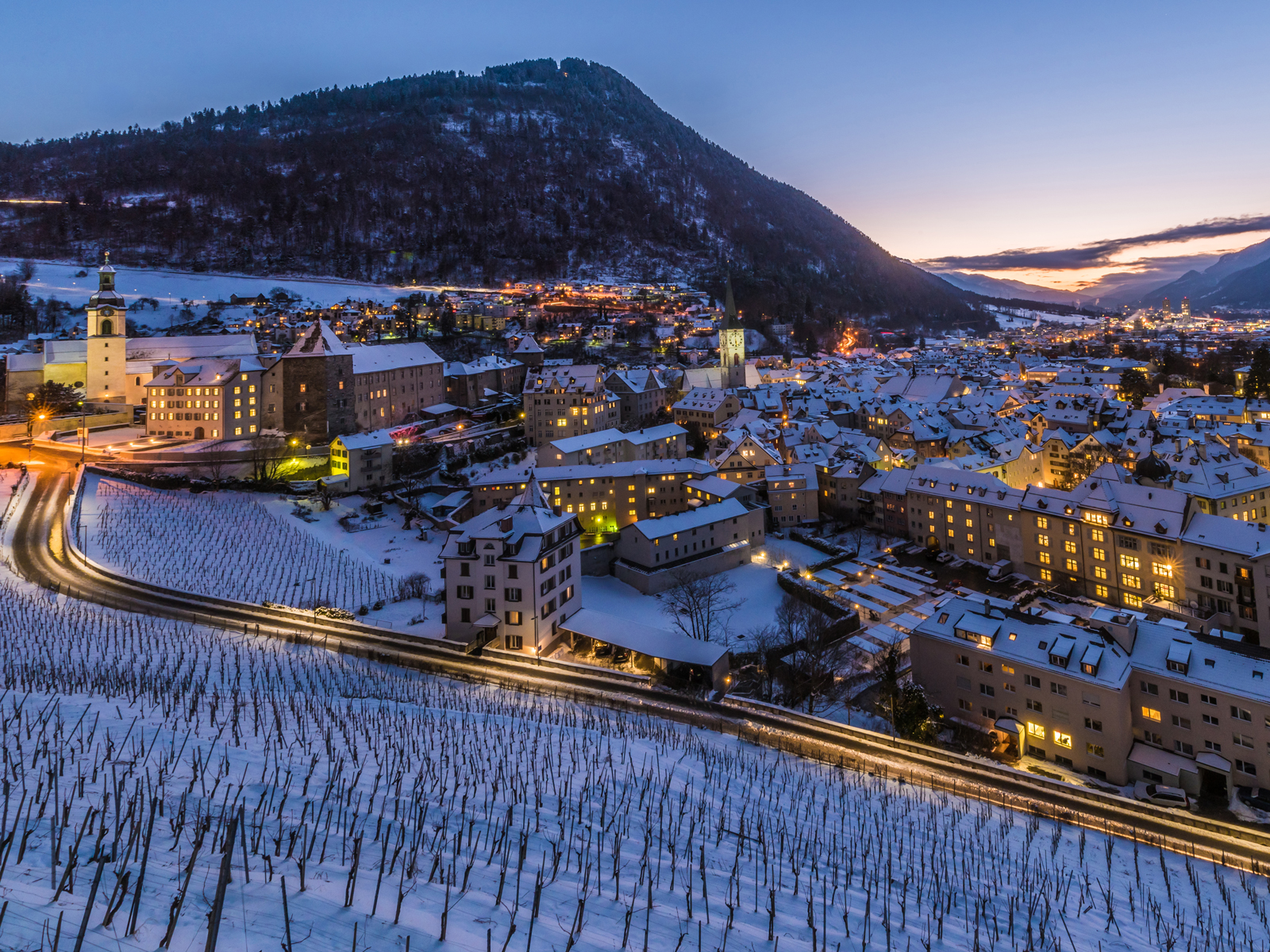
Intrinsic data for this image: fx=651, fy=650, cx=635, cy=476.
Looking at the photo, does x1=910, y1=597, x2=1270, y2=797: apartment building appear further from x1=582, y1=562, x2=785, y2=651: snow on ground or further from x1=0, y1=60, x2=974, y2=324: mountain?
x1=0, y1=60, x2=974, y2=324: mountain

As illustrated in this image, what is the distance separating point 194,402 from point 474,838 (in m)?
47.5

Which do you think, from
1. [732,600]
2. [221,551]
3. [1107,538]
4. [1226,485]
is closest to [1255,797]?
[1107,538]

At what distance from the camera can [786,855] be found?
34.2 feet

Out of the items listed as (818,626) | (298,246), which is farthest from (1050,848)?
(298,246)

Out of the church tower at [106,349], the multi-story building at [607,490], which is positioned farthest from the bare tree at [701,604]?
the church tower at [106,349]

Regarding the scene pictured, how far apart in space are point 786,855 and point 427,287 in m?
116

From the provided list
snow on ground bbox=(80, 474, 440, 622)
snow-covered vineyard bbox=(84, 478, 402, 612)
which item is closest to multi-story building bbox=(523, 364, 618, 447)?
snow on ground bbox=(80, 474, 440, 622)

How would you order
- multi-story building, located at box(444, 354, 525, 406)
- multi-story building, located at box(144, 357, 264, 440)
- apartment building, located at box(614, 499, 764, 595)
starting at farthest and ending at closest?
multi-story building, located at box(444, 354, 525, 406)
multi-story building, located at box(144, 357, 264, 440)
apartment building, located at box(614, 499, 764, 595)

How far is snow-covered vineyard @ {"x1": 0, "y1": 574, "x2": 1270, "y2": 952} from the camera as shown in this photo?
570cm

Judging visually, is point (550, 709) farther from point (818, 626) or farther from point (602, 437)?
point (602, 437)

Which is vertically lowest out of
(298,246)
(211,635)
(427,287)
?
(211,635)

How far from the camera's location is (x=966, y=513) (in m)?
36.2

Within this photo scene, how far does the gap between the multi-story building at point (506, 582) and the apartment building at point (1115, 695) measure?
14.2m

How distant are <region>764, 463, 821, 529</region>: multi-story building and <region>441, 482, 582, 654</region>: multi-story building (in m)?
20.1
